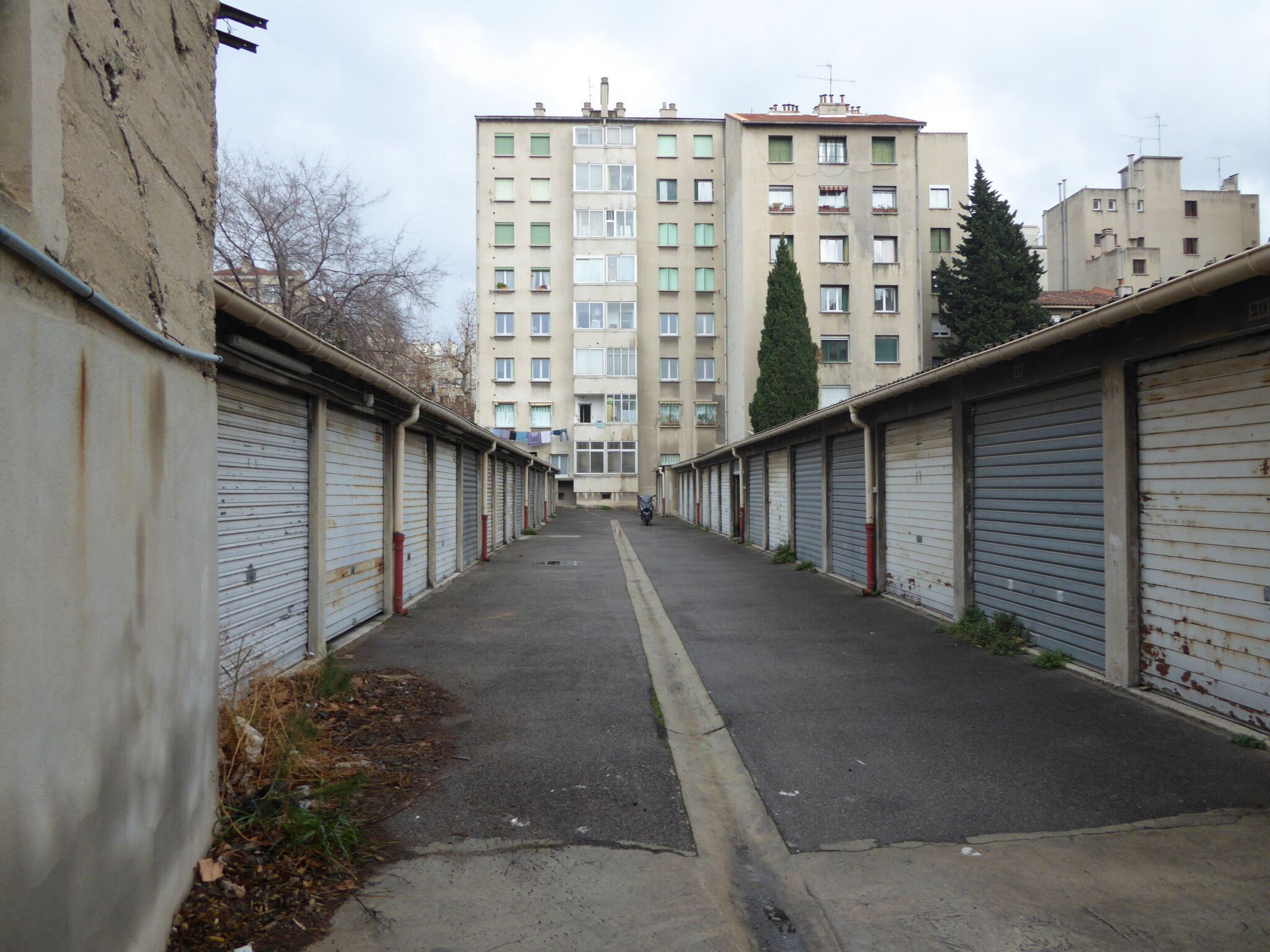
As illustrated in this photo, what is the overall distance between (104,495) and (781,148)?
4348cm

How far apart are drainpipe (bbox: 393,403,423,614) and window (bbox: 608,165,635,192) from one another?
133 ft

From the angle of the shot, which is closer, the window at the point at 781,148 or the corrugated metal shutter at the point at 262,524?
the corrugated metal shutter at the point at 262,524

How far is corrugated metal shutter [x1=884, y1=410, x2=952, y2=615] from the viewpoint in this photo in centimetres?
951

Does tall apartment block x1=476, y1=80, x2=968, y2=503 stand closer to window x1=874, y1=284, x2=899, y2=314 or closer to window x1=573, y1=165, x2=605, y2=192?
window x1=573, y1=165, x2=605, y2=192

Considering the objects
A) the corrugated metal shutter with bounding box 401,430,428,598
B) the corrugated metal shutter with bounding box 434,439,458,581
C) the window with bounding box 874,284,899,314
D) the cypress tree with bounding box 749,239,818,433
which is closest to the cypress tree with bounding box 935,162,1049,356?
the window with bounding box 874,284,899,314

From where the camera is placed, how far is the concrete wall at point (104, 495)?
1.90 m

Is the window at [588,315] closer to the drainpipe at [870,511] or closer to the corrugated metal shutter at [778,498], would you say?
the corrugated metal shutter at [778,498]

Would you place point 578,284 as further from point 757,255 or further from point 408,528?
point 408,528

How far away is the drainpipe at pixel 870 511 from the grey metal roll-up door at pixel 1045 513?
9.49 feet

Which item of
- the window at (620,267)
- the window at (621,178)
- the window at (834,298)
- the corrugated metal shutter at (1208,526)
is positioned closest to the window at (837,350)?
the window at (834,298)

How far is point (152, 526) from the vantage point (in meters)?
2.73

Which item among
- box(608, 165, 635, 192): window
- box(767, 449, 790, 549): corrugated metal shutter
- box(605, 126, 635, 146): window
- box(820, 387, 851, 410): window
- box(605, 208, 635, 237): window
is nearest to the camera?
box(767, 449, 790, 549): corrugated metal shutter

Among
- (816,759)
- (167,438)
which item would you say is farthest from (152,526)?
(816,759)

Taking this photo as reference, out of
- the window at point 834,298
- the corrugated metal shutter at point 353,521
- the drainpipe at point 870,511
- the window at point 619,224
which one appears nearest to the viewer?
the corrugated metal shutter at point 353,521
